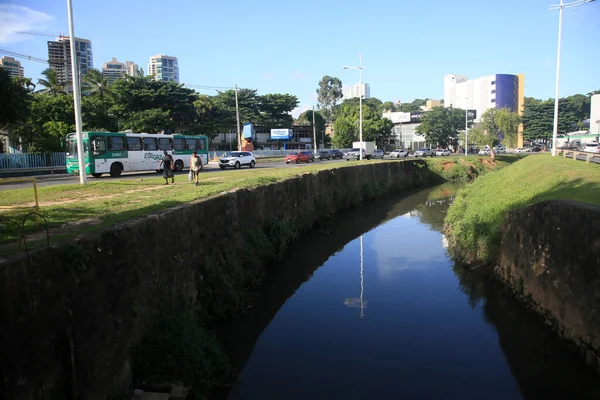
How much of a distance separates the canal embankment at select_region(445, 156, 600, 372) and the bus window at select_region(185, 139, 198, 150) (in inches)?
949

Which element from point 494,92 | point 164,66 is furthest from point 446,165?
point 164,66

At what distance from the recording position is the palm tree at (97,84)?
51.2 m

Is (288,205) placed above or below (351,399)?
above

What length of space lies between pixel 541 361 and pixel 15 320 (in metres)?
8.21

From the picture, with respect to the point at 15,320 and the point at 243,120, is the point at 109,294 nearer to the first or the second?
the point at 15,320

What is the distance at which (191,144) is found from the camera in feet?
116

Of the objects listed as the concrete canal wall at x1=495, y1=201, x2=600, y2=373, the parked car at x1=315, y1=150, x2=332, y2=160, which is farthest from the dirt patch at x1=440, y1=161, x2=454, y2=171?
the concrete canal wall at x1=495, y1=201, x2=600, y2=373

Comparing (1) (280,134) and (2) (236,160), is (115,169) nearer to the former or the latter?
(2) (236,160)

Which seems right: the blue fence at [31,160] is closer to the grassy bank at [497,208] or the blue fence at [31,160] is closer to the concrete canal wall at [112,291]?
the concrete canal wall at [112,291]

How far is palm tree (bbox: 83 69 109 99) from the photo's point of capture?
51.2 m

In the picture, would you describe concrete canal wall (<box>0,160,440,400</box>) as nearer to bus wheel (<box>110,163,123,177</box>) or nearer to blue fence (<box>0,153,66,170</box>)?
bus wheel (<box>110,163,123,177</box>)

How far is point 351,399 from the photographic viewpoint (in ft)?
23.9

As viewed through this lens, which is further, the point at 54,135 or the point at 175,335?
the point at 54,135

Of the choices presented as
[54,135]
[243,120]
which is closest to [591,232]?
[54,135]
